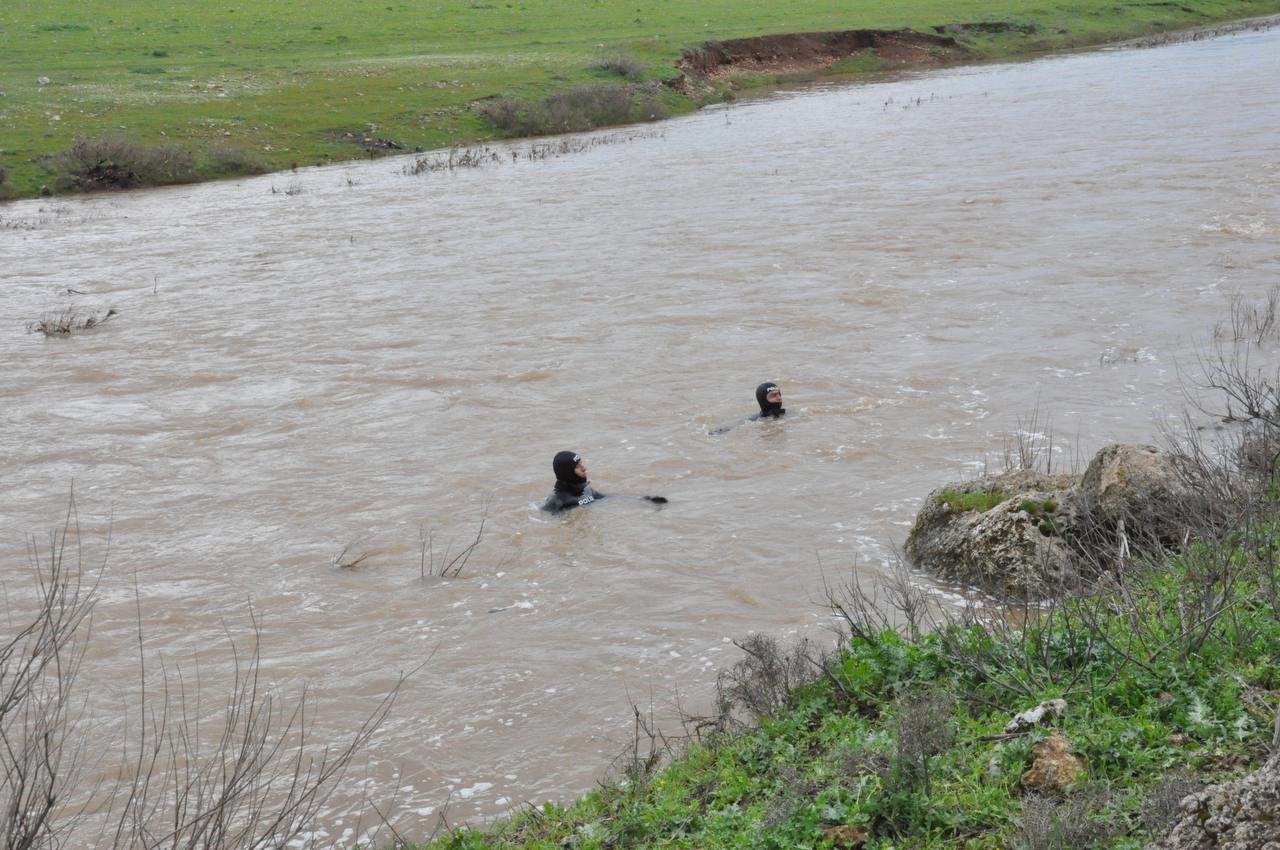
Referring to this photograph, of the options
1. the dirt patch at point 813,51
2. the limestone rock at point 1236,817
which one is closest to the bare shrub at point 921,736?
the limestone rock at point 1236,817

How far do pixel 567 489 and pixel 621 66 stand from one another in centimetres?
3952

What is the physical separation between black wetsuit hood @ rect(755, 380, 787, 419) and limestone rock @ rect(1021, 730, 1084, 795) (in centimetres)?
727

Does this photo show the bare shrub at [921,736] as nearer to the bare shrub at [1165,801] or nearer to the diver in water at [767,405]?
the bare shrub at [1165,801]

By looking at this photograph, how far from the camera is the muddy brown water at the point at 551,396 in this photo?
8.23m

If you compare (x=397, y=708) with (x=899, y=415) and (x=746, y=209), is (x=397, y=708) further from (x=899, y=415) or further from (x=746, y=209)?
(x=746, y=209)

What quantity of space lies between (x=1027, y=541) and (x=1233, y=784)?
15.2ft

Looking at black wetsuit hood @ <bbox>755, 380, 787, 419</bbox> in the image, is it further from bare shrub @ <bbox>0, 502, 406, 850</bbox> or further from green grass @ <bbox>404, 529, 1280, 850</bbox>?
green grass @ <bbox>404, 529, 1280, 850</bbox>

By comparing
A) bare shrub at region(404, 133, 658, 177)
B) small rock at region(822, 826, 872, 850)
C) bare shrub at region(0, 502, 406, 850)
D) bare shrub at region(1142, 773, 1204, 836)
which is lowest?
bare shrub at region(0, 502, 406, 850)

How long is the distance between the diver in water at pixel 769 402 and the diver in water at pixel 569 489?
1840 mm

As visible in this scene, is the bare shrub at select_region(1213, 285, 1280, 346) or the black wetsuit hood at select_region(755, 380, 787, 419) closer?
the black wetsuit hood at select_region(755, 380, 787, 419)

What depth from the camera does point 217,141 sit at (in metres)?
35.1

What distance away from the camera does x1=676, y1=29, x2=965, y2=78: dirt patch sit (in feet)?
177

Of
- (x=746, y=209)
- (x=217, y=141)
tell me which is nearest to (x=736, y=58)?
(x=217, y=141)

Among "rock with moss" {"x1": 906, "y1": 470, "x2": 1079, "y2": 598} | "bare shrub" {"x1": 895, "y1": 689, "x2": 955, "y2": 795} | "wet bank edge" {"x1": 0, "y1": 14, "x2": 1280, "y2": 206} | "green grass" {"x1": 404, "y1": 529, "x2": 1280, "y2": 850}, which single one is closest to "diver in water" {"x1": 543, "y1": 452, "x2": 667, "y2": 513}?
"rock with moss" {"x1": 906, "y1": 470, "x2": 1079, "y2": 598}
